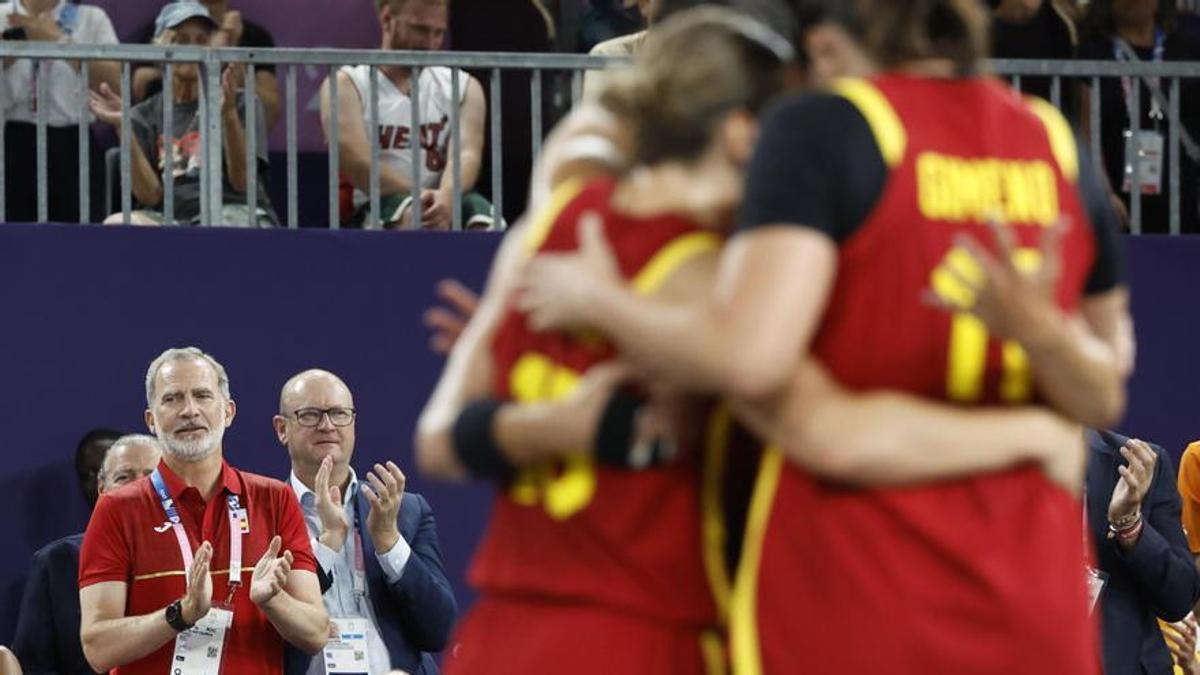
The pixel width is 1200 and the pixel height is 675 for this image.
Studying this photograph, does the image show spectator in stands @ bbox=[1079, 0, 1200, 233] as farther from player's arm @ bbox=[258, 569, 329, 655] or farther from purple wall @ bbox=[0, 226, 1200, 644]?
player's arm @ bbox=[258, 569, 329, 655]

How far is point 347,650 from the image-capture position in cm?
777

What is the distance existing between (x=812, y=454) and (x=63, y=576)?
211 inches

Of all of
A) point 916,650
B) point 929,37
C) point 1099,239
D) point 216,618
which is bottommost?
point 216,618

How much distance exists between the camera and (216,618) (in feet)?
24.2

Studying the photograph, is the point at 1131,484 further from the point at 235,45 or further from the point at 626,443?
the point at 626,443

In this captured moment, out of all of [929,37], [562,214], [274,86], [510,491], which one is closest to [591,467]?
[510,491]

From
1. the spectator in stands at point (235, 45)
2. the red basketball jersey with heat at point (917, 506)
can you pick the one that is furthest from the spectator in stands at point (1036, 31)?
the red basketball jersey with heat at point (917, 506)

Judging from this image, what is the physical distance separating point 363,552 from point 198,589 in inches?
36.6

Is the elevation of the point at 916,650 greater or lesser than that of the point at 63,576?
greater

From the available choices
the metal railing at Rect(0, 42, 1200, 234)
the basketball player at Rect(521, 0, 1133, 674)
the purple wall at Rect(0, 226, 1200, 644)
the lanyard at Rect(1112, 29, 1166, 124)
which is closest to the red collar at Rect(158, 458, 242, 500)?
the purple wall at Rect(0, 226, 1200, 644)

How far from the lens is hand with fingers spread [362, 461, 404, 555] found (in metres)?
7.79

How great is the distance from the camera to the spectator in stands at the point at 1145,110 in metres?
9.38

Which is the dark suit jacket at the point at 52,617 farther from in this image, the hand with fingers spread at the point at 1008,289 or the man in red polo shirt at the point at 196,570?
the hand with fingers spread at the point at 1008,289

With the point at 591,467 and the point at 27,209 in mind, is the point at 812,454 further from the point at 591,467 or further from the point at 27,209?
the point at 27,209
